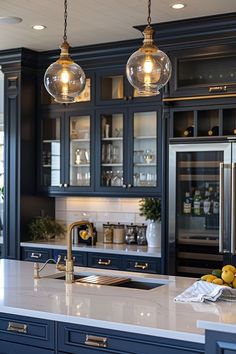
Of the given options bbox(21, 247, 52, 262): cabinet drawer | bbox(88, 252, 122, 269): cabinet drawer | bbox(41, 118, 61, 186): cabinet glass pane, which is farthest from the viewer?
bbox(41, 118, 61, 186): cabinet glass pane

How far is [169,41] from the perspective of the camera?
196 inches

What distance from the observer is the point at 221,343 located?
226 centimetres

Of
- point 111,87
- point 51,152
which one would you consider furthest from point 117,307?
point 51,152

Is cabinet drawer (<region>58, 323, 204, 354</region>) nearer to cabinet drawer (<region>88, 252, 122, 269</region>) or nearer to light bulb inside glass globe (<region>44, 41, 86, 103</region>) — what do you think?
light bulb inside glass globe (<region>44, 41, 86, 103</region>)

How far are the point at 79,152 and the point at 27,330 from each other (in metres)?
3.17

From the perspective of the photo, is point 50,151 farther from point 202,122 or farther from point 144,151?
point 202,122

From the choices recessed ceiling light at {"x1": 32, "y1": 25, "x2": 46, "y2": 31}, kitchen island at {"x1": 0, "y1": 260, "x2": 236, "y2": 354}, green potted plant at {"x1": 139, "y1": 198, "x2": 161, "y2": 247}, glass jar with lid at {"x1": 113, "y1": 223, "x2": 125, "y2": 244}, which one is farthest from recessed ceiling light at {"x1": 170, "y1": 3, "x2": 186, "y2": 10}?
glass jar with lid at {"x1": 113, "y1": 223, "x2": 125, "y2": 244}

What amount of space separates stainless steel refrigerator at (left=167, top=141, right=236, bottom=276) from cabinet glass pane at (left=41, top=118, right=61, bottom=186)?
154 centimetres

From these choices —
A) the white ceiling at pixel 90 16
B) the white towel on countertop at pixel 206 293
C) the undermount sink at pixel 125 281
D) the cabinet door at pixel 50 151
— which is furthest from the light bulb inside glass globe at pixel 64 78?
the cabinet door at pixel 50 151

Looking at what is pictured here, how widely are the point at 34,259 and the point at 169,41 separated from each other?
8.36ft

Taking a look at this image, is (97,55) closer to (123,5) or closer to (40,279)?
(123,5)

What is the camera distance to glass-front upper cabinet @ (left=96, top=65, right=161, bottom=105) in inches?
218

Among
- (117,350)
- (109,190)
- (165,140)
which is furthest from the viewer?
(109,190)

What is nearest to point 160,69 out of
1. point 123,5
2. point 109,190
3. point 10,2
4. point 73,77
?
point 73,77
